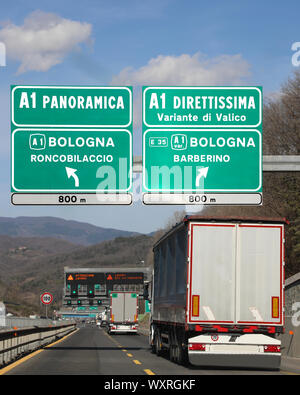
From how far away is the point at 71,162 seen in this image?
67.9ft

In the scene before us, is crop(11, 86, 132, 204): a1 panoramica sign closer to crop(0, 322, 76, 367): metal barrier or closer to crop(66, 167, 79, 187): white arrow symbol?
crop(66, 167, 79, 187): white arrow symbol

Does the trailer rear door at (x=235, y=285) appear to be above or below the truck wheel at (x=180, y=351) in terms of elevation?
above

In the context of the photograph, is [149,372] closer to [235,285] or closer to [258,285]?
[235,285]

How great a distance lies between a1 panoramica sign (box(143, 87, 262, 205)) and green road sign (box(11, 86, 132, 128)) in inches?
30.0

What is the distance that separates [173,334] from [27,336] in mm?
6622

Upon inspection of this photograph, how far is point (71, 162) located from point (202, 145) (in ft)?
12.1

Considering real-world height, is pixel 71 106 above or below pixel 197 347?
above

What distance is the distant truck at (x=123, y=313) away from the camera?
2271 inches

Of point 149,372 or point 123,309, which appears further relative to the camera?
point 123,309

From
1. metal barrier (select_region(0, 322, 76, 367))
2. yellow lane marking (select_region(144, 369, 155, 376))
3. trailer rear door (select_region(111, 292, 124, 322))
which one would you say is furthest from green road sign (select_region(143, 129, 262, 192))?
trailer rear door (select_region(111, 292, 124, 322))

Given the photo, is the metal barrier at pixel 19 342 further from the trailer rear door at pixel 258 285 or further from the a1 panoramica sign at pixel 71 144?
the trailer rear door at pixel 258 285

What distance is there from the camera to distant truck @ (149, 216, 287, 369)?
1911cm

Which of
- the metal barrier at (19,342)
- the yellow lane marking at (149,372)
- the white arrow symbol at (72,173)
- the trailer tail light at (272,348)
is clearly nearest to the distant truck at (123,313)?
the metal barrier at (19,342)

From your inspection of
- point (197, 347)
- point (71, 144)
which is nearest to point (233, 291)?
point (197, 347)
